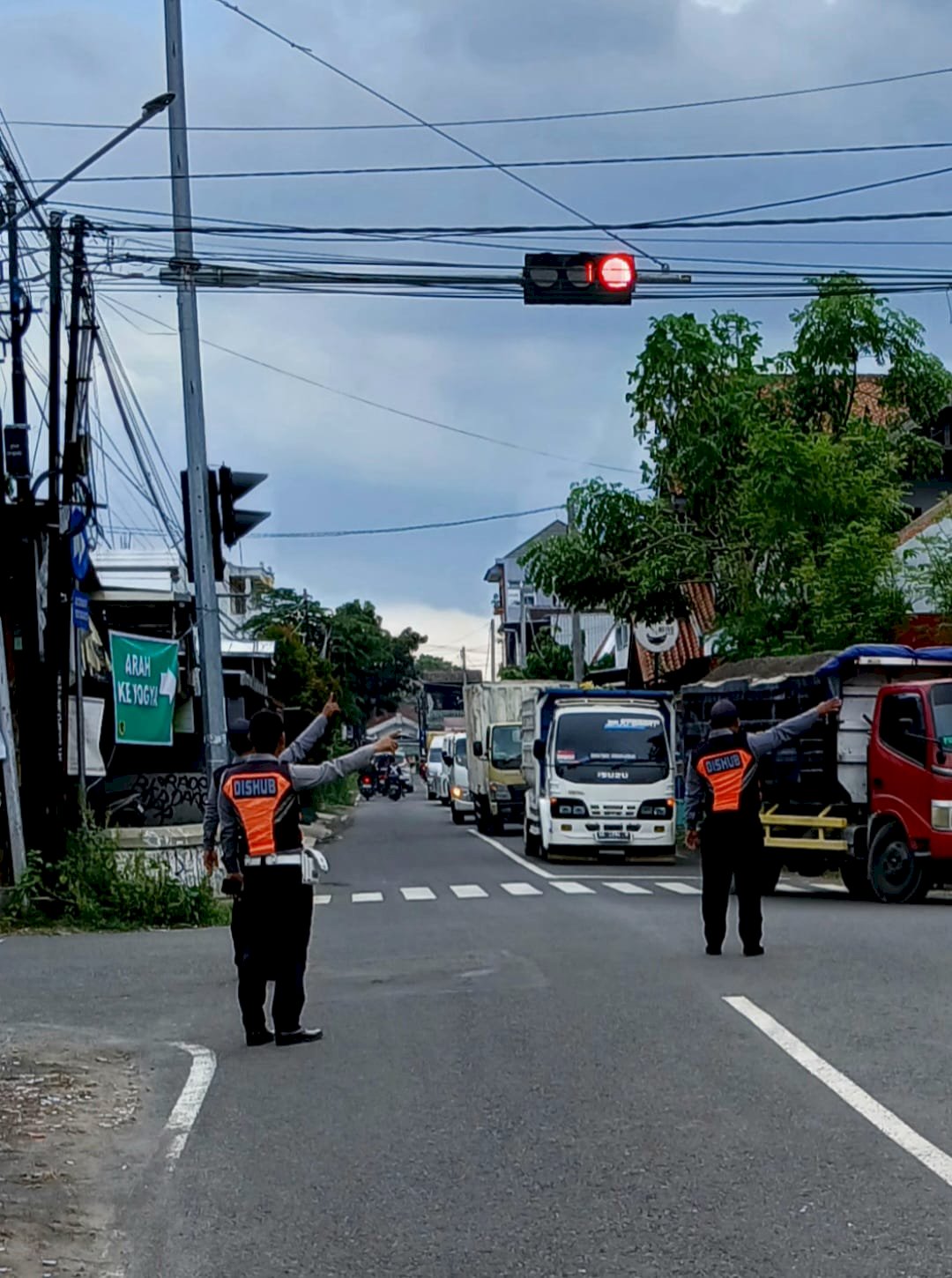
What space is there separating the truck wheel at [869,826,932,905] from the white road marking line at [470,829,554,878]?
7.44 metres

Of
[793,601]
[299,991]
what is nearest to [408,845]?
[793,601]

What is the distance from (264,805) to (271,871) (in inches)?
14.7

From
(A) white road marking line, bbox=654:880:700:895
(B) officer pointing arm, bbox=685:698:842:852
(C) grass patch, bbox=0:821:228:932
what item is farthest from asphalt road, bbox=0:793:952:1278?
(A) white road marking line, bbox=654:880:700:895

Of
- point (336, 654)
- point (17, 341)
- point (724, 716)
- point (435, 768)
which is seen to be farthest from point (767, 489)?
point (336, 654)

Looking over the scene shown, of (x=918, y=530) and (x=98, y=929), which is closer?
(x=98, y=929)

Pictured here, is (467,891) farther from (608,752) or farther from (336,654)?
(336,654)

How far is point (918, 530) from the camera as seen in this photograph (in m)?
32.3

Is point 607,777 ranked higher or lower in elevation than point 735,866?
higher

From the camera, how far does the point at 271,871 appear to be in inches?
393

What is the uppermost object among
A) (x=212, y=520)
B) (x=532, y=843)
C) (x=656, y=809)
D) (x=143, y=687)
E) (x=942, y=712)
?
(x=212, y=520)

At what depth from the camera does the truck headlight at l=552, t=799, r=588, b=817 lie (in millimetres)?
28828

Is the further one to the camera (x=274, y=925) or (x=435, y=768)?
(x=435, y=768)

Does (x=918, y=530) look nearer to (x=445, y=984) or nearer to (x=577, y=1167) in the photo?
(x=445, y=984)

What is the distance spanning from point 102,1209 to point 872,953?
7.91 meters
